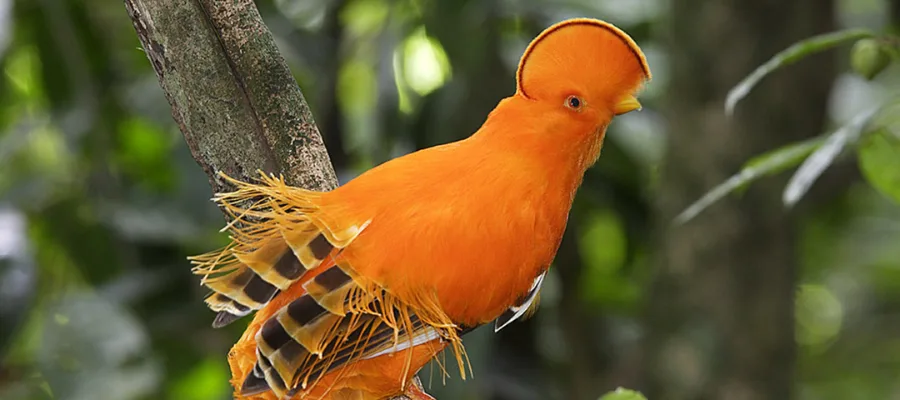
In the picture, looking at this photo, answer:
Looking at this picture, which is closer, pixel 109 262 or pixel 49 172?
pixel 109 262

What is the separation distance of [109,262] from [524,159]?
1.57 m

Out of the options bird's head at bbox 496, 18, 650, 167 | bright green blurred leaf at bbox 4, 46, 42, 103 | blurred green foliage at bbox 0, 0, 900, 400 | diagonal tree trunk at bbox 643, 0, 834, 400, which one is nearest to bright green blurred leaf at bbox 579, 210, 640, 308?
blurred green foliage at bbox 0, 0, 900, 400

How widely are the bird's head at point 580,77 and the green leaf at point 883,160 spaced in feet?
1.51

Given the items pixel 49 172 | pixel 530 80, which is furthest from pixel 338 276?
pixel 49 172

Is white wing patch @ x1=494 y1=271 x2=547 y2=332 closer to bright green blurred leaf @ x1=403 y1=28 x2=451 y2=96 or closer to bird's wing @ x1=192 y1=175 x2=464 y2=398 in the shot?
bird's wing @ x1=192 y1=175 x2=464 y2=398

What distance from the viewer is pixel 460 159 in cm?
109

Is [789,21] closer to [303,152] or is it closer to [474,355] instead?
[474,355]

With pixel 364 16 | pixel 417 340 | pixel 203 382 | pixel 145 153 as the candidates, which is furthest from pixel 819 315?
pixel 417 340

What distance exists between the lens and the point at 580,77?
1038mm

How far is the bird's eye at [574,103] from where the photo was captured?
1046mm

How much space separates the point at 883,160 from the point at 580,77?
0.53 metres

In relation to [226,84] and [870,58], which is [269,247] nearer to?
[226,84]

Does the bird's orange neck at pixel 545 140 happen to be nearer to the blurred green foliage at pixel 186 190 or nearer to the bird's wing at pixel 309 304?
the bird's wing at pixel 309 304

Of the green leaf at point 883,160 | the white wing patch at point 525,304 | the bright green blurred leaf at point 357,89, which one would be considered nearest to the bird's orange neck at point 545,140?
the white wing patch at point 525,304
